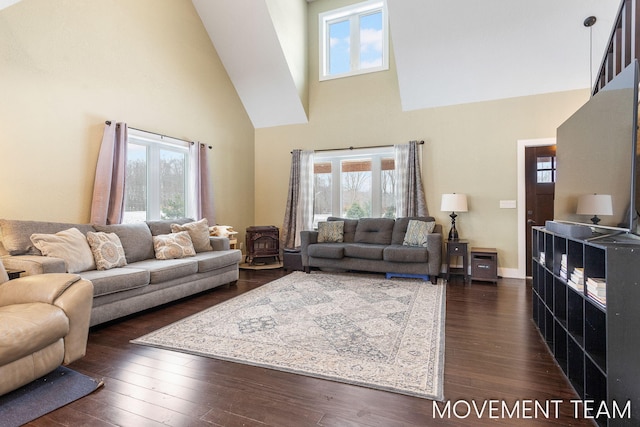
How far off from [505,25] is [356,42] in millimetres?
2443

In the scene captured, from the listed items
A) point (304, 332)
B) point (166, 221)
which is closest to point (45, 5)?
point (166, 221)

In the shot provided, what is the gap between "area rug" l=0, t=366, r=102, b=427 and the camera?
5.34 ft

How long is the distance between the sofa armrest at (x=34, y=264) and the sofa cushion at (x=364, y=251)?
10.8ft

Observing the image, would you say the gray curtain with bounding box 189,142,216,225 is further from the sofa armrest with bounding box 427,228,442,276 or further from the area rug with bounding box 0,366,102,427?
the sofa armrest with bounding box 427,228,442,276

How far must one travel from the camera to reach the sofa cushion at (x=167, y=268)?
322cm

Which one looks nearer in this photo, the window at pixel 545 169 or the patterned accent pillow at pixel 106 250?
the patterned accent pillow at pixel 106 250

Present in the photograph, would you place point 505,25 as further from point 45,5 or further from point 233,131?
point 45,5

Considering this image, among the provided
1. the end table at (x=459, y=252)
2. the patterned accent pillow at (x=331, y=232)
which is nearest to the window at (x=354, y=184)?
the patterned accent pillow at (x=331, y=232)

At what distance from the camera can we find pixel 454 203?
4.74m

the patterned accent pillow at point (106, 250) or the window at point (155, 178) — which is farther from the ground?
the window at point (155, 178)

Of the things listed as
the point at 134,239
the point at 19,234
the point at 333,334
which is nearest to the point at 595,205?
the point at 333,334

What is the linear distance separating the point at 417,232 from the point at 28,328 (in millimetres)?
4285

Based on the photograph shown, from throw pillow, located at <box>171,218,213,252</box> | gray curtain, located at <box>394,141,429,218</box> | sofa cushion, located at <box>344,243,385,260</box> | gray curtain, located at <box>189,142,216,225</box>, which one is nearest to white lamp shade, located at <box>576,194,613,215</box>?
sofa cushion, located at <box>344,243,385,260</box>

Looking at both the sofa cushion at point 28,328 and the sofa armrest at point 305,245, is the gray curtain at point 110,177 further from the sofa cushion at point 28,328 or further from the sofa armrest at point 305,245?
the sofa armrest at point 305,245
